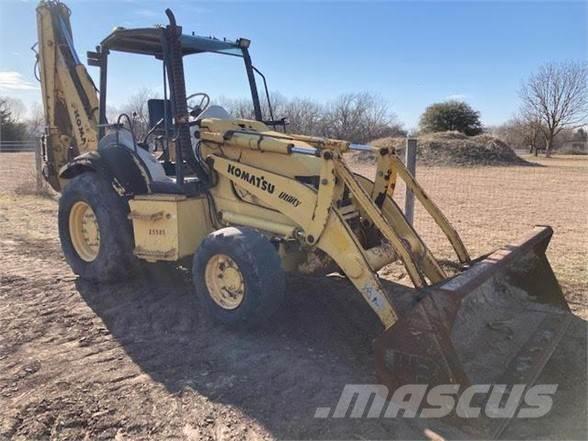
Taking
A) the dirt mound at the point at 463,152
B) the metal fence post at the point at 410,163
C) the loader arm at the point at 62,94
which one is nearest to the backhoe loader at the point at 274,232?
the loader arm at the point at 62,94

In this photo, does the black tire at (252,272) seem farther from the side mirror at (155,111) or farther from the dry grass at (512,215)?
the dry grass at (512,215)

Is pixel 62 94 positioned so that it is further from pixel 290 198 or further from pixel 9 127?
pixel 9 127

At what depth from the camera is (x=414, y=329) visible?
11.0 feet

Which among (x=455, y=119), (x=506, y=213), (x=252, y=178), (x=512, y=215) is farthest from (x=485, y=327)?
(x=455, y=119)

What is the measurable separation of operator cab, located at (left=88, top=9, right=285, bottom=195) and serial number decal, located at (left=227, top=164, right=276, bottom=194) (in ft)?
1.10

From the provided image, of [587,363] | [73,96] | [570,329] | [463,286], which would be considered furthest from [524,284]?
[73,96]

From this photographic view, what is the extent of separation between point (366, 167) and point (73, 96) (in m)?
18.8

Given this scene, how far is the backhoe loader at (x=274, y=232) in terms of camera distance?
12.3 ft

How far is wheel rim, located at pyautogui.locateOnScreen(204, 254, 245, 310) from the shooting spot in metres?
4.38

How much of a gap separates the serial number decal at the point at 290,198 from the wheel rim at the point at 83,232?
250 centimetres

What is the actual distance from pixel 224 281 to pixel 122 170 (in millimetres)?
1790

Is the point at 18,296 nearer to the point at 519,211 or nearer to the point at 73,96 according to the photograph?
the point at 73,96

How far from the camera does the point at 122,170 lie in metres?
5.41

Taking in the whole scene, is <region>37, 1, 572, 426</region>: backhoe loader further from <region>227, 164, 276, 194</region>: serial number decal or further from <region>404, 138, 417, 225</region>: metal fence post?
<region>404, 138, 417, 225</region>: metal fence post
